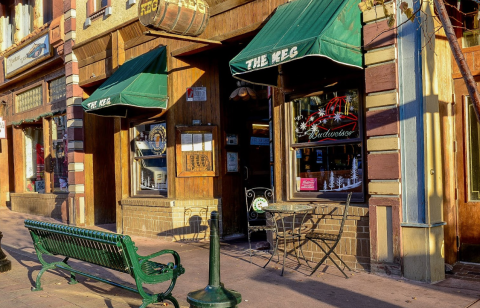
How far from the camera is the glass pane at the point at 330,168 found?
23.4ft

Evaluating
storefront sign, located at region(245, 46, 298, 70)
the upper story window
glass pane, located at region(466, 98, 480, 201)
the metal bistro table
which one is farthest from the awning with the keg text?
the upper story window

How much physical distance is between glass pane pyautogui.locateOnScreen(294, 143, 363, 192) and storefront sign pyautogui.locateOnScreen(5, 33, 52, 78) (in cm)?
941

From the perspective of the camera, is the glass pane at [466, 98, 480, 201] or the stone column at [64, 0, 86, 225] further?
the stone column at [64, 0, 86, 225]

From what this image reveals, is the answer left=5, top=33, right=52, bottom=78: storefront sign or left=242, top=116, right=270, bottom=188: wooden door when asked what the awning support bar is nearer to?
left=242, top=116, right=270, bottom=188: wooden door

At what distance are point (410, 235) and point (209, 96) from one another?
5237 mm

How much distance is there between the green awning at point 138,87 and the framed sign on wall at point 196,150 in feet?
2.54

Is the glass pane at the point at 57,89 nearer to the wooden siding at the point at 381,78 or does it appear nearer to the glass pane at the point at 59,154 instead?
the glass pane at the point at 59,154

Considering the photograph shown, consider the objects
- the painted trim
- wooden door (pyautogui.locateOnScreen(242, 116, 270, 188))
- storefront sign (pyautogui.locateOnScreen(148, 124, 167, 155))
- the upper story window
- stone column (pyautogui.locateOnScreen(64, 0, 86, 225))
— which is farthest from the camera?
stone column (pyautogui.locateOnScreen(64, 0, 86, 225))

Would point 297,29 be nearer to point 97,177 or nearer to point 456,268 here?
point 456,268

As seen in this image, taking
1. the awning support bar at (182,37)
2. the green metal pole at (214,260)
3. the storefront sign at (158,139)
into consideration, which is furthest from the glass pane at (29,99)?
the green metal pole at (214,260)

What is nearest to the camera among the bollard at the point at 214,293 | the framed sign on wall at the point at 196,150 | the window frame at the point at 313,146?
the bollard at the point at 214,293

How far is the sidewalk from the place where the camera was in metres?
5.37

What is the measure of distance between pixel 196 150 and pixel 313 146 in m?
3.06

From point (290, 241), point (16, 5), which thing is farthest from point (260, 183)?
point (16, 5)
